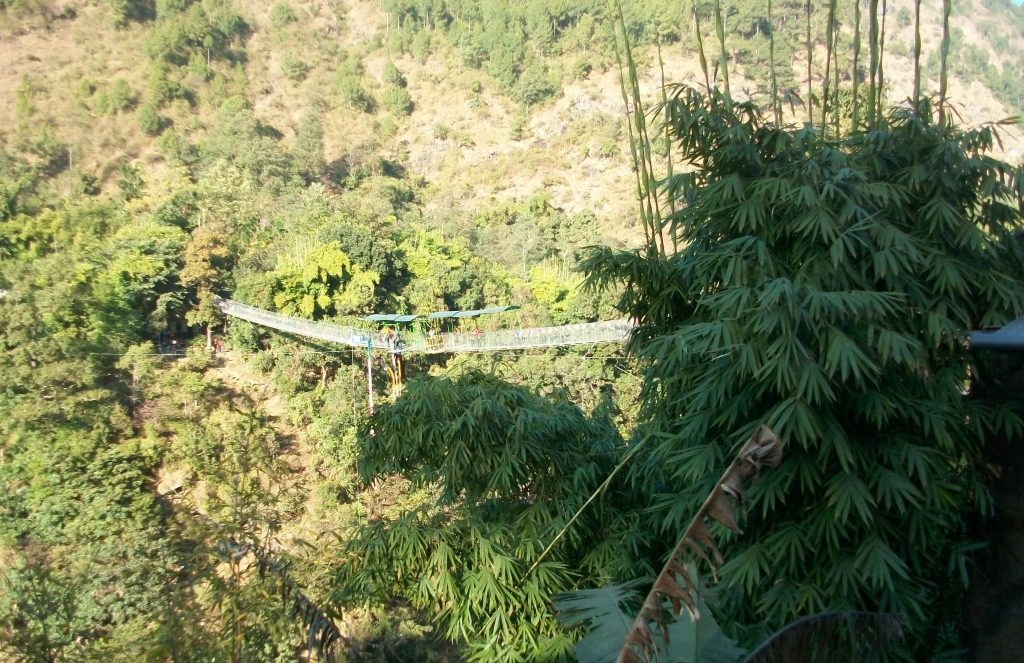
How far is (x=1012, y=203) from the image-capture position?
1.93m

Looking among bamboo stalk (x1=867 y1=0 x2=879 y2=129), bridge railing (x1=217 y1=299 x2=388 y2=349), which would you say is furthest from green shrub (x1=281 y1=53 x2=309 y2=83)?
bamboo stalk (x1=867 y1=0 x2=879 y2=129)

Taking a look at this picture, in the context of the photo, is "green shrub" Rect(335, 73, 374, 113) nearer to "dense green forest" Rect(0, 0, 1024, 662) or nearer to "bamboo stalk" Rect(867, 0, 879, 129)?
"dense green forest" Rect(0, 0, 1024, 662)

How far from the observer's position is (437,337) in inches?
480

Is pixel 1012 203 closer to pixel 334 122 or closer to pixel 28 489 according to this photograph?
pixel 28 489

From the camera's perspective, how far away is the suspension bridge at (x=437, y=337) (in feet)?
37.4

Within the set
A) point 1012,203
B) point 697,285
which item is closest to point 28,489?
point 697,285

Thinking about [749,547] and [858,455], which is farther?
[749,547]

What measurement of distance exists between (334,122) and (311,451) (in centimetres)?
1741

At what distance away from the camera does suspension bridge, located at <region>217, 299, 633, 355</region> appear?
37.4 feet

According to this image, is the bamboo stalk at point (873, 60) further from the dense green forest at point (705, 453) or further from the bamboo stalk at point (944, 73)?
the bamboo stalk at point (944, 73)

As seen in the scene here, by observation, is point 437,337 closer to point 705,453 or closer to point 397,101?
point 705,453

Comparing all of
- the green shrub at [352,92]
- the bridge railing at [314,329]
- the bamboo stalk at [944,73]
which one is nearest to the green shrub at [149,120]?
the green shrub at [352,92]

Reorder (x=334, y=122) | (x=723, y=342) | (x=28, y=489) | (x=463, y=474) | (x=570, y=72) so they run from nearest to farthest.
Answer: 1. (x=723, y=342)
2. (x=463, y=474)
3. (x=28, y=489)
4. (x=334, y=122)
5. (x=570, y=72)

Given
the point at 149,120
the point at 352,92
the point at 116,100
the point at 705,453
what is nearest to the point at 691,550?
the point at 705,453
